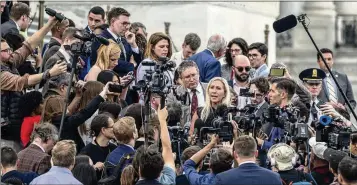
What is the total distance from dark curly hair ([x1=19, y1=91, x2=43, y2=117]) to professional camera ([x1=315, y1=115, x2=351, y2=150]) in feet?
10.9

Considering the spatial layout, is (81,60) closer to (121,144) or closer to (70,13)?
(121,144)

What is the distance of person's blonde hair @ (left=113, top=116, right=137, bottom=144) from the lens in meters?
19.3

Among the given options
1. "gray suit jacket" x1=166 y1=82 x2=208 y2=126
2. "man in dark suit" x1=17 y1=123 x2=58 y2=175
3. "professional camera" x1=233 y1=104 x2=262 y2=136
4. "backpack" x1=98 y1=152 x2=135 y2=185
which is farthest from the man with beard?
"backpack" x1=98 y1=152 x2=135 y2=185

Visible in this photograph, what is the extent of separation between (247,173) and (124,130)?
89.4 inches

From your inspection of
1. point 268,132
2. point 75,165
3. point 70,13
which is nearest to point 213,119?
point 268,132

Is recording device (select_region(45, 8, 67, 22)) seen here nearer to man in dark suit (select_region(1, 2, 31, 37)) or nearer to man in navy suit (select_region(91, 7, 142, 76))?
man in navy suit (select_region(91, 7, 142, 76))

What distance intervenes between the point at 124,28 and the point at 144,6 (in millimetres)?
9012

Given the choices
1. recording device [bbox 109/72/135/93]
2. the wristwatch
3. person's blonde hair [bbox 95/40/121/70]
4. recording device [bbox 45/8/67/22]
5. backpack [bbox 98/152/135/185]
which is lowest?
backpack [bbox 98/152/135/185]

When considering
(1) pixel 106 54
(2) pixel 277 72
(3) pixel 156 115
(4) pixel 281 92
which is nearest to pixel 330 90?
(2) pixel 277 72

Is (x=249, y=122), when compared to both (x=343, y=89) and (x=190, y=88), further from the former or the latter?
(x=343, y=89)

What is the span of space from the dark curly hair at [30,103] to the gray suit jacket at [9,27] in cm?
206

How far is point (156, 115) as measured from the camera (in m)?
19.9

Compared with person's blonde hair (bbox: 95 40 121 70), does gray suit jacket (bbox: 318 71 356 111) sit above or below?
below

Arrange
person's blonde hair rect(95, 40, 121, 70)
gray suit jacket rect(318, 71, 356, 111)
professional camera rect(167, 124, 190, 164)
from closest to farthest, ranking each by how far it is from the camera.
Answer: professional camera rect(167, 124, 190, 164) → person's blonde hair rect(95, 40, 121, 70) → gray suit jacket rect(318, 71, 356, 111)
